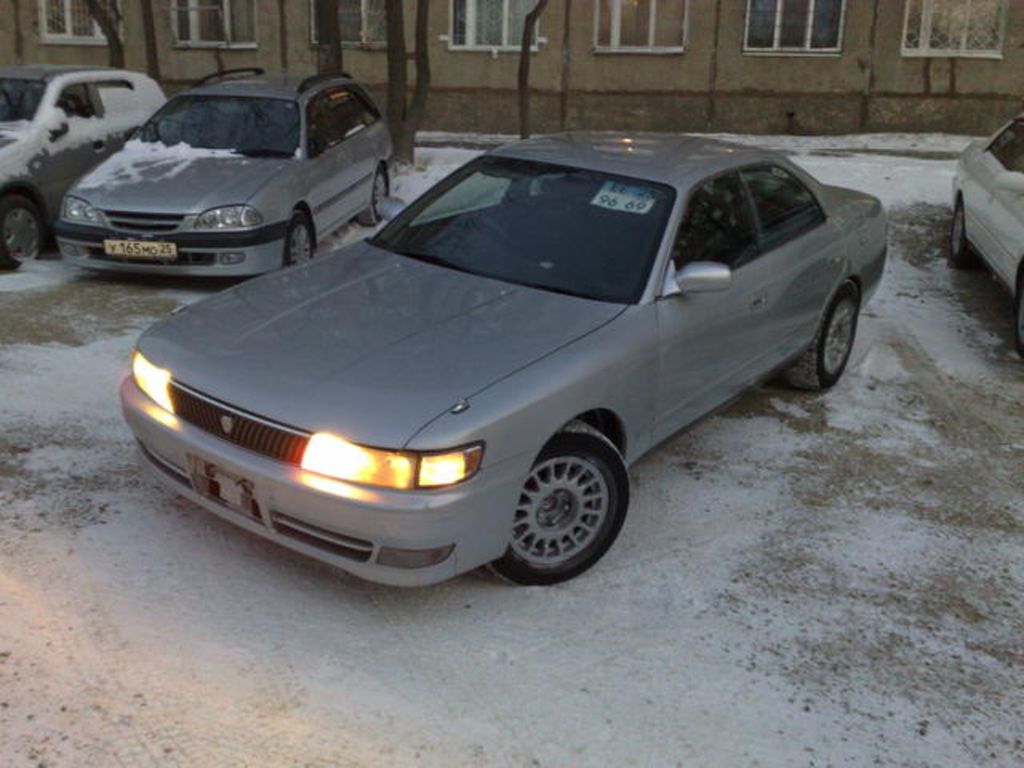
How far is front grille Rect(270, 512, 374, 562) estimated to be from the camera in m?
3.46

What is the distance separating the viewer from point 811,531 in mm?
A: 4465

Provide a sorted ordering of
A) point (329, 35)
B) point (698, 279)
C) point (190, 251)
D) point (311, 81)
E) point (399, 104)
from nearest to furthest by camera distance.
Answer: point (698, 279), point (190, 251), point (311, 81), point (329, 35), point (399, 104)

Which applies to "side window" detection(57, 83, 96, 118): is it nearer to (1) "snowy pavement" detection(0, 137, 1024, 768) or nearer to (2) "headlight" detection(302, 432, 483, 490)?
(1) "snowy pavement" detection(0, 137, 1024, 768)

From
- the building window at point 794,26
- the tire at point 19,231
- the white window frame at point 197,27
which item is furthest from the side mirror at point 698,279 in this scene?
the white window frame at point 197,27

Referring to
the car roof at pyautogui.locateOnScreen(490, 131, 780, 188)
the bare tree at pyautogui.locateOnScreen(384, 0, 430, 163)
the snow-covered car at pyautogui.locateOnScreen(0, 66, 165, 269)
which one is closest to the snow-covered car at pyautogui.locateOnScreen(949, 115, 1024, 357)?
the car roof at pyautogui.locateOnScreen(490, 131, 780, 188)

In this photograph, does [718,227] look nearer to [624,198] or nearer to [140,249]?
Result: [624,198]

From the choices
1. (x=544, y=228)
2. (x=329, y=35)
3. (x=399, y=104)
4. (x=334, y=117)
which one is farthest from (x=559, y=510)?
(x=329, y=35)

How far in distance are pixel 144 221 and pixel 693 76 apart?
12.0 meters

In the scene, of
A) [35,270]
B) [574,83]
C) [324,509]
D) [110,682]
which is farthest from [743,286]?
[574,83]

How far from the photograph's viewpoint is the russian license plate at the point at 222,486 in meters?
3.59

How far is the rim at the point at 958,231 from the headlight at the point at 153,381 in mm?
7005

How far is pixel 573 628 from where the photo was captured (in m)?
3.67

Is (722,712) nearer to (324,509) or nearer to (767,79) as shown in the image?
(324,509)

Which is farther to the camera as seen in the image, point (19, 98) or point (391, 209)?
point (19, 98)
